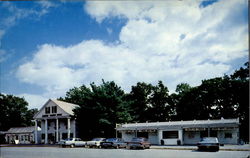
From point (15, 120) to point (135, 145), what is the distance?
56.8 metres

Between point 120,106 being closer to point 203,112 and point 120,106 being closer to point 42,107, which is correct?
point 42,107

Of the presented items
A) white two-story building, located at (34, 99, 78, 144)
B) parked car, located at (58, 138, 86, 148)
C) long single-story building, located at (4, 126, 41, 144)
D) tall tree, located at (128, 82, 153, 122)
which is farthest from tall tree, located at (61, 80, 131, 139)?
tall tree, located at (128, 82, 153, 122)

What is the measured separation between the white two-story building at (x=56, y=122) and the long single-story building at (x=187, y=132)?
431 inches

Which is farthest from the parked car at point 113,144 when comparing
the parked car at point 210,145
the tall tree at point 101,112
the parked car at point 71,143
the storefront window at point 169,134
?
the tall tree at point 101,112

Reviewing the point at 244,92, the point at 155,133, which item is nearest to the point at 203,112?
the point at 244,92

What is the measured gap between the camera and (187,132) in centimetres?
3828

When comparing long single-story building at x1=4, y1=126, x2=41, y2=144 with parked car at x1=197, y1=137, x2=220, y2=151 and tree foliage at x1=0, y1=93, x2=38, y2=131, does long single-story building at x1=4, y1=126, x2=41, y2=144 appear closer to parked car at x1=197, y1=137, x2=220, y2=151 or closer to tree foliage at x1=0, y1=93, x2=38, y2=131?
tree foliage at x1=0, y1=93, x2=38, y2=131

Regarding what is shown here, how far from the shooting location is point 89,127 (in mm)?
45875

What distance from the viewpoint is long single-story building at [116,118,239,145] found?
34.5m

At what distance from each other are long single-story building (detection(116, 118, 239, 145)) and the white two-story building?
10.9 meters

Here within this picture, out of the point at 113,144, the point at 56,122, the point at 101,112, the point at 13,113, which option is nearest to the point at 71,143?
the point at 113,144

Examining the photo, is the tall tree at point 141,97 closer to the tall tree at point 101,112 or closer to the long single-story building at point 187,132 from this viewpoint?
the tall tree at point 101,112

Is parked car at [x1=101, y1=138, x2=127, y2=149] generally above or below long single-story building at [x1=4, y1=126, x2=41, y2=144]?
above

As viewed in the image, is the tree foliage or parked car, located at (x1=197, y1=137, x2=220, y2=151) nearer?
parked car, located at (x1=197, y1=137, x2=220, y2=151)
